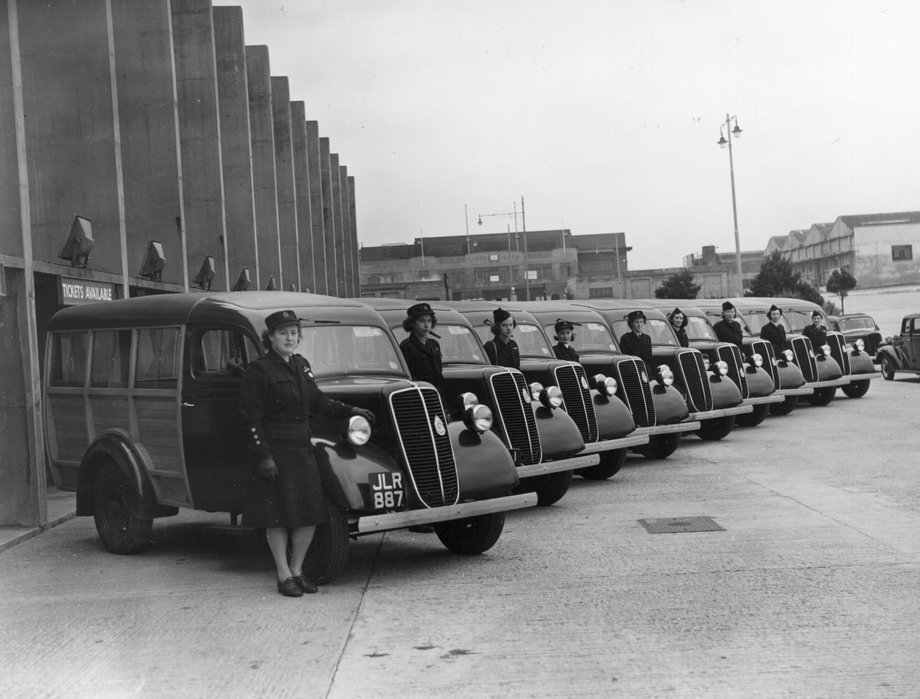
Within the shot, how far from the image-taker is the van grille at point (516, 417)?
11250 mm

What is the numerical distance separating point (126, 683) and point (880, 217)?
310ft

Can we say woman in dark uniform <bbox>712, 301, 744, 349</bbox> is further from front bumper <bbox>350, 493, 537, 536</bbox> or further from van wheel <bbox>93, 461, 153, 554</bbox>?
van wheel <bbox>93, 461, 153, 554</bbox>

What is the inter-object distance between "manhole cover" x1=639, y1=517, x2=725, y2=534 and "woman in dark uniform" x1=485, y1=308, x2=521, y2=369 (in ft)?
10.6

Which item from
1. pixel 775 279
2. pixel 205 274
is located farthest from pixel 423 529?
pixel 775 279

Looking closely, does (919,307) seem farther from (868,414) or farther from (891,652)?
(891,652)

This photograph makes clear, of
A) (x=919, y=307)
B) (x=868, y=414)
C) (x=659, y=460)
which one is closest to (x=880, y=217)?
(x=919, y=307)

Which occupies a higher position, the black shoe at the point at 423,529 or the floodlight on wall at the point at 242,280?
the floodlight on wall at the point at 242,280

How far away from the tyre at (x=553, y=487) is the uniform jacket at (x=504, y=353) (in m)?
1.72

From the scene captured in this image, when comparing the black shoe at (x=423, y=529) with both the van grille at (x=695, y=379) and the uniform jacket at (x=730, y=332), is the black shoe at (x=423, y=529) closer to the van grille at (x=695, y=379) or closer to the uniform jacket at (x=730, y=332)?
the van grille at (x=695, y=379)

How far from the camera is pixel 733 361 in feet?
63.7

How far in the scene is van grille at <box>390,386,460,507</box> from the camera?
8359 mm

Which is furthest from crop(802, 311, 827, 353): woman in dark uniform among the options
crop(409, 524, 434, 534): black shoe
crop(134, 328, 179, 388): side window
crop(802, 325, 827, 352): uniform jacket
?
crop(134, 328, 179, 388): side window

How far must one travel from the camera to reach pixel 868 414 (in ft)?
71.3

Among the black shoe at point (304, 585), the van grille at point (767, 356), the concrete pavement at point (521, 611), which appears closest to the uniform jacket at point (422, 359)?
the concrete pavement at point (521, 611)
